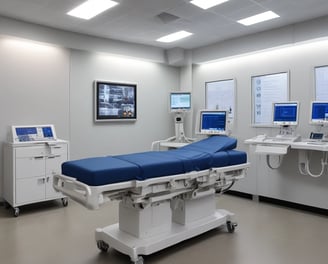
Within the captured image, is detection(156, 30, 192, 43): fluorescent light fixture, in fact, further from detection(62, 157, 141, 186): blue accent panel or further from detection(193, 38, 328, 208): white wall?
detection(62, 157, 141, 186): blue accent panel

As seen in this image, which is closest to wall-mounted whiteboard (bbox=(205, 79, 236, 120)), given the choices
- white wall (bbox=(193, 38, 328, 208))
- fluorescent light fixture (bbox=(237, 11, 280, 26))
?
white wall (bbox=(193, 38, 328, 208))

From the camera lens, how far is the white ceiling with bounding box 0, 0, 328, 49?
153 inches

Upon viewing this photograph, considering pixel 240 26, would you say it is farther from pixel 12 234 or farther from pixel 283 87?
pixel 12 234

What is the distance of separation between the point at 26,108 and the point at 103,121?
1328mm

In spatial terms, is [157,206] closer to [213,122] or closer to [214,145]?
[214,145]

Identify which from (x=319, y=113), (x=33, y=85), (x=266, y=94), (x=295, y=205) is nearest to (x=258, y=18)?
(x=266, y=94)

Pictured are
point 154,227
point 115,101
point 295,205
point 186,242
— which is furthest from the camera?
point 115,101

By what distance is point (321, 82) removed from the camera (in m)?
4.52

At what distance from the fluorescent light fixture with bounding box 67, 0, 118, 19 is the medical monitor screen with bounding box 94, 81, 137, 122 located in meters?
1.38

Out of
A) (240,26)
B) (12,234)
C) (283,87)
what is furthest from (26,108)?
(283,87)

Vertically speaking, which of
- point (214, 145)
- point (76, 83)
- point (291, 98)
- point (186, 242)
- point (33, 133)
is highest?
point (76, 83)

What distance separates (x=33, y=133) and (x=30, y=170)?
0.59 meters

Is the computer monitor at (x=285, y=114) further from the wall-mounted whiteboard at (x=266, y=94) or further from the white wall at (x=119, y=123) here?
the white wall at (x=119, y=123)

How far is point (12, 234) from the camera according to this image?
362cm
